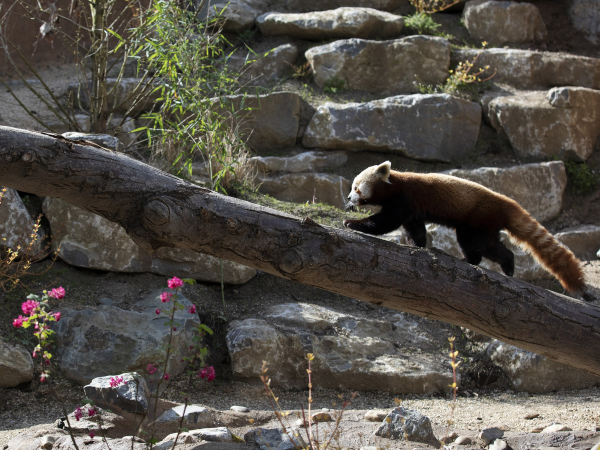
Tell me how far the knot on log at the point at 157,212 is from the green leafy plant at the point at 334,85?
5.39 metres

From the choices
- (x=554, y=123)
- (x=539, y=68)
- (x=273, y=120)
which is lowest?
(x=273, y=120)

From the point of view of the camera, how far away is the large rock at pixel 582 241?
6234 millimetres

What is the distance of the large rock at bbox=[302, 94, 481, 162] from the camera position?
6.80 m

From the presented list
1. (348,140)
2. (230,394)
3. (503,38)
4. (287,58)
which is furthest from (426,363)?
(503,38)

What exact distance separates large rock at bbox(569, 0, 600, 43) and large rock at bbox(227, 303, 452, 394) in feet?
22.1

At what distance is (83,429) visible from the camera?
300 centimetres

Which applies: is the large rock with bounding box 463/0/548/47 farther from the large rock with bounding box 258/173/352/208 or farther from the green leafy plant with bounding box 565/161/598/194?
the large rock with bounding box 258/173/352/208

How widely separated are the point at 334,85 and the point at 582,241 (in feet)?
13.0

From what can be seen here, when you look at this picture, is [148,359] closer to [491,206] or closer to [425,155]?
[491,206]

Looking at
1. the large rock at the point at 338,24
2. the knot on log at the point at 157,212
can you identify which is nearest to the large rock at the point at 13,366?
the knot on log at the point at 157,212

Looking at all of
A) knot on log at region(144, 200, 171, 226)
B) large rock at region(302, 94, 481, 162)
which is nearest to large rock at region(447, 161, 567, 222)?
large rock at region(302, 94, 481, 162)

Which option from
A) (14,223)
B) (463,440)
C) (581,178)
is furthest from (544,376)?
(14,223)

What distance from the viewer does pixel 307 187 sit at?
21.6ft

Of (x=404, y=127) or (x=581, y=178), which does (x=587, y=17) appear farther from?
(x=404, y=127)
